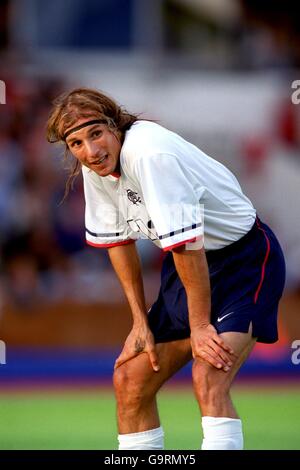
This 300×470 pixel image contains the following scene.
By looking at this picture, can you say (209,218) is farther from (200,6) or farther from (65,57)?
(200,6)

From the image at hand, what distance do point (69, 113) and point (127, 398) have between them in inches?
53.9

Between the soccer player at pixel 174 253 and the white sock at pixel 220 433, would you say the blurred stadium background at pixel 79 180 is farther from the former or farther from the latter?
the white sock at pixel 220 433

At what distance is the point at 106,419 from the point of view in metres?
7.82

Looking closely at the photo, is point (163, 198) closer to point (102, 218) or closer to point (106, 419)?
point (102, 218)

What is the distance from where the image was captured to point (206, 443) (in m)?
4.70

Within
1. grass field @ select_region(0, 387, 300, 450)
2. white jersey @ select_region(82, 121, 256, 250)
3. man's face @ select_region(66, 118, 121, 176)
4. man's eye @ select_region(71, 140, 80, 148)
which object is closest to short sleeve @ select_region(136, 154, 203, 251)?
white jersey @ select_region(82, 121, 256, 250)

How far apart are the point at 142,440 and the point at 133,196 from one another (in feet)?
3.81

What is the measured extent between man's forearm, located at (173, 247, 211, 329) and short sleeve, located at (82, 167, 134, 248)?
608 millimetres

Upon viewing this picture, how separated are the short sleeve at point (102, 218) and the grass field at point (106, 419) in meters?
1.64

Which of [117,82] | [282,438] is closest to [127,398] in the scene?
[282,438]

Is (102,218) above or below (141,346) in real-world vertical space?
above

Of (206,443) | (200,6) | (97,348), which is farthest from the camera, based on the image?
(200,6)

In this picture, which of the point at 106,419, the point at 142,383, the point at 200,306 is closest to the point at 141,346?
the point at 142,383

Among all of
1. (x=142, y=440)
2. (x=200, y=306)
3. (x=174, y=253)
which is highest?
(x=174, y=253)
